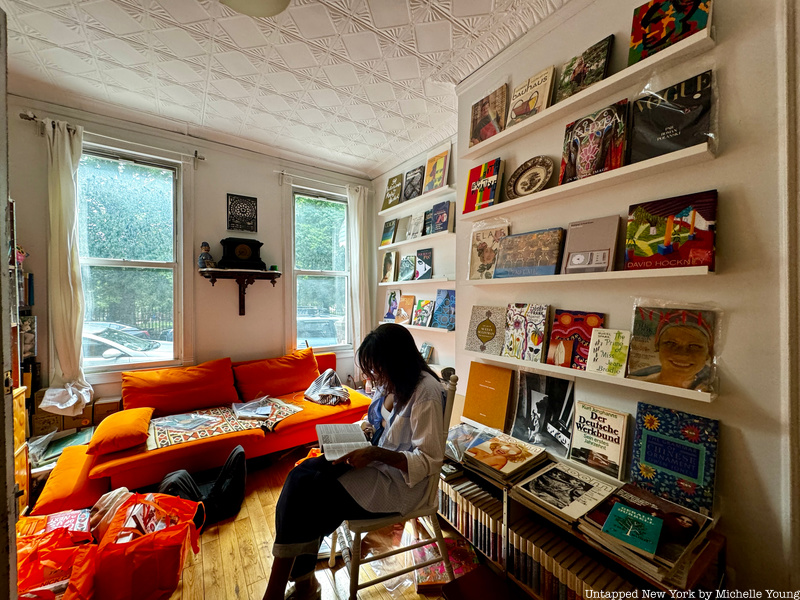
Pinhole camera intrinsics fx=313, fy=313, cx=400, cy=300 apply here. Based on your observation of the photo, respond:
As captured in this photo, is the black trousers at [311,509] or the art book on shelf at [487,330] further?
the art book on shelf at [487,330]

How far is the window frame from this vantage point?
338cm

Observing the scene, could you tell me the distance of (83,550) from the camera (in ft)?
4.42

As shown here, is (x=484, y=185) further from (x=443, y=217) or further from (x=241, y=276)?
(x=241, y=276)

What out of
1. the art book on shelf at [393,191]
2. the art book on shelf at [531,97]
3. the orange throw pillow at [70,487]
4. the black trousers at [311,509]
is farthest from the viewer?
the art book on shelf at [393,191]

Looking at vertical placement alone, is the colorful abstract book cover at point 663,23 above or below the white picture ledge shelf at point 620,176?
above

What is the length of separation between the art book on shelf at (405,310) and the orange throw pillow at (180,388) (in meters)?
1.64

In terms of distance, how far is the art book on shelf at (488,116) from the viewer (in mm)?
1797

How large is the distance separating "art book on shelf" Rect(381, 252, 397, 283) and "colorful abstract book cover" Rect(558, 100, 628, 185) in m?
2.11

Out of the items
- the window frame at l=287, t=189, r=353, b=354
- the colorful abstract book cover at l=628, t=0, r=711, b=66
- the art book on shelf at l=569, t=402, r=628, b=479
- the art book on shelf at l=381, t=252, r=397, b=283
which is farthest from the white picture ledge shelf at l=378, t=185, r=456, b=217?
the art book on shelf at l=569, t=402, r=628, b=479

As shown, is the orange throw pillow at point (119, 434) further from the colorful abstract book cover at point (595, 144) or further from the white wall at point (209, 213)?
the colorful abstract book cover at point (595, 144)

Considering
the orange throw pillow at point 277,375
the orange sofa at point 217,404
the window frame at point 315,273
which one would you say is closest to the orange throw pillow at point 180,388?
the orange sofa at point 217,404

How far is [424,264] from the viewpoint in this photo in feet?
10.0

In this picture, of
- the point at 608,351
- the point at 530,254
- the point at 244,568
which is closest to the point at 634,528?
the point at 608,351

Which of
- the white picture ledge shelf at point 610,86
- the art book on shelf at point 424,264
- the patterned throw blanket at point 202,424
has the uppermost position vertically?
the white picture ledge shelf at point 610,86
